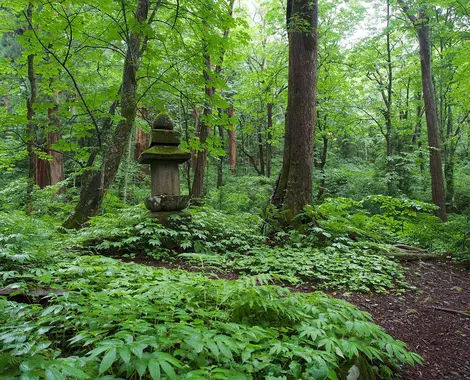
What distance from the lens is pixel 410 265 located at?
18.2 ft

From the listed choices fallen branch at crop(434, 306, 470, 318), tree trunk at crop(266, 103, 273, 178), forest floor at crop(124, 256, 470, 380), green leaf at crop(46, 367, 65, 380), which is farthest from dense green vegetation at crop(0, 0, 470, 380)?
tree trunk at crop(266, 103, 273, 178)

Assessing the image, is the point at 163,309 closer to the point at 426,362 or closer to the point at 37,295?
the point at 37,295

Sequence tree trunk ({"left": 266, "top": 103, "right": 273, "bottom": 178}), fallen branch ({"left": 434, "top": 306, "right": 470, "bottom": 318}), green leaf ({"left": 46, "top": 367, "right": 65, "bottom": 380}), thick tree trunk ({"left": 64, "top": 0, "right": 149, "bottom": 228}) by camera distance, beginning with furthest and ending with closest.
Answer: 1. tree trunk ({"left": 266, "top": 103, "right": 273, "bottom": 178})
2. thick tree trunk ({"left": 64, "top": 0, "right": 149, "bottom": 228})
3. fallen branch ({"left": 434, "top": 306, "right": 470, "bottom": 318})
4. green leaf ({"left": 46, "top": 367, "right": 65, "bottom": 380})

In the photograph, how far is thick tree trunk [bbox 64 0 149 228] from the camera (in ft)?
19.7

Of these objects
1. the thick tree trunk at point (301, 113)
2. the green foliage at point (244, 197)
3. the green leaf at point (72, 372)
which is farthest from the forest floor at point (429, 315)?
the green foliage at point (244, 197)

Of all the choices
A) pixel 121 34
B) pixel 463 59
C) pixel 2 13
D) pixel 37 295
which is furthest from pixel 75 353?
pixel 463 59

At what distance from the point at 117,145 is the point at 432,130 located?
37.9 feet

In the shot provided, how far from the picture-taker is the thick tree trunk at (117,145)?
6016 mm

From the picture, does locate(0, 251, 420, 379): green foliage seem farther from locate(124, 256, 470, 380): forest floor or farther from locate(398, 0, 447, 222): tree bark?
locate(398, 0, 447, 222): tree bark

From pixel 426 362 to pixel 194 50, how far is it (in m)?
5.72

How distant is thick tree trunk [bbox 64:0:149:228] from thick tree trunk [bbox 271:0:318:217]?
3.30 metres

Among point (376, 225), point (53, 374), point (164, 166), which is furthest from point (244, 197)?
point (53, 374)

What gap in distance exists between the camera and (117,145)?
20.4 feet

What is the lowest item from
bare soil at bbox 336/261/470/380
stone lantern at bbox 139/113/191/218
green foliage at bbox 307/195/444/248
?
bare soil at bbox 336/261/470/380
